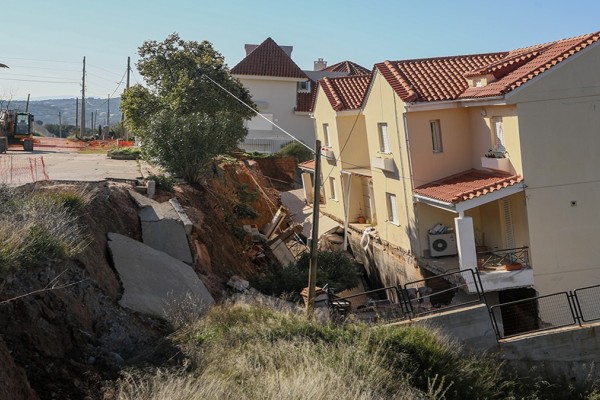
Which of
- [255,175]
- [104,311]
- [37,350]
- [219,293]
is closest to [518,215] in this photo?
[219,293]

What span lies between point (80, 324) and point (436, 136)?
14.9 meters

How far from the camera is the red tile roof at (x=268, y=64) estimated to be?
1900 inches

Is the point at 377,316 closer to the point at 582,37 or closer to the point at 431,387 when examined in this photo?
the point at 431,387

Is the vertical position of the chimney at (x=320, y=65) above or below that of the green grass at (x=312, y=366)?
above

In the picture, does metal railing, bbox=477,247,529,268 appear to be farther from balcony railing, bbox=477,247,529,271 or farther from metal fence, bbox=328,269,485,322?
metal fence, bbox=328,269,485,322

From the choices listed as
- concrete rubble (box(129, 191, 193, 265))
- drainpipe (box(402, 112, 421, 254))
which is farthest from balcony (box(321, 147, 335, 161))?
concrete rubble (box(129, 191, 193, 265))

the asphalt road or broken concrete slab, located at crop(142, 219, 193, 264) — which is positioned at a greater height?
the asphalt road

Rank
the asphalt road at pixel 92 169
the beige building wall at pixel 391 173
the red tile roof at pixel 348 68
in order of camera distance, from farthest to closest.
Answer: the red tile roof at pixel 348 68 < the beige building wall at pixel 391 173 < the asphalt road at pixel 92 169

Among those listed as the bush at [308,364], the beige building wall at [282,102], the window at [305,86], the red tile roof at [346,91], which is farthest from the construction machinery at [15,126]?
the bush at [308,364]

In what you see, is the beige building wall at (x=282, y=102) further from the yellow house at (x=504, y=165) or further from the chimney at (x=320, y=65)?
the yellow house at (x=504, y=165)

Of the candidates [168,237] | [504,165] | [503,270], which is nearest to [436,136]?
[504,165]

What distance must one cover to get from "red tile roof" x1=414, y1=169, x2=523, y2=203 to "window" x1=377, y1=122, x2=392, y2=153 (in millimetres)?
2844

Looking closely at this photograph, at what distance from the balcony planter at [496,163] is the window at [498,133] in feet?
1.01

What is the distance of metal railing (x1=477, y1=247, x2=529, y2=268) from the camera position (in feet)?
64.8
